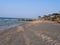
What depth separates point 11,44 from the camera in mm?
11648

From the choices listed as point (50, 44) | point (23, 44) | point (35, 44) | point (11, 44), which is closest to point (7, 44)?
point (11, 44)

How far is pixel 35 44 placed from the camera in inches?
440

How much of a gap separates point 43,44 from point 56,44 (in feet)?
2.71

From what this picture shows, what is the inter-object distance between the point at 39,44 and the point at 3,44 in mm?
2467

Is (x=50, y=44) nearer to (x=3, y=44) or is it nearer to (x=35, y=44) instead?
(x=35, y=44)

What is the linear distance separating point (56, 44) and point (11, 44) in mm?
2995

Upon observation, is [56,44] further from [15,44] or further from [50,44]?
[15,44]

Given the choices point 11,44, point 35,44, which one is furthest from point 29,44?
point 11,44

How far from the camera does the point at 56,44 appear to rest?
11039 mm

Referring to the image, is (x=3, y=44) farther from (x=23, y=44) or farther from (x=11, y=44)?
(x=23, y=44)

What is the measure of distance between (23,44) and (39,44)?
1069 millimetres

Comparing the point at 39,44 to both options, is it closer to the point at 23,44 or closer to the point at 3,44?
the point at 23,44

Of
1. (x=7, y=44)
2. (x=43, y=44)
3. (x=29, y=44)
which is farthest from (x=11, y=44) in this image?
(x=43, y=44)

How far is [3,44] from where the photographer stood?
11.7 meters
